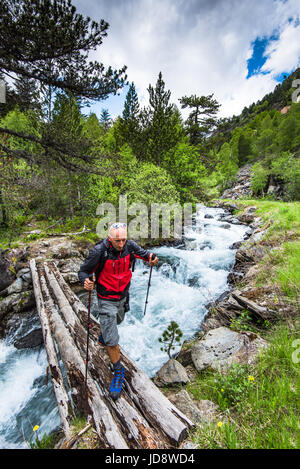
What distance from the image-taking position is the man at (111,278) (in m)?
2.79

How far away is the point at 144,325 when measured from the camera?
643 cm

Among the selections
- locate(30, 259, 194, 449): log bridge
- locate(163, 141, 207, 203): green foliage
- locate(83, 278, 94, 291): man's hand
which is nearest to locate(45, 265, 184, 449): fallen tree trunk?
locate(30, 259, 194, 449): log bridge

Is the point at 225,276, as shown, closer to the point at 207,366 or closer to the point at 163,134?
the point at 207,366

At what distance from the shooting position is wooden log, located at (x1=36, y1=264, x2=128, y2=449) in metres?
2.17

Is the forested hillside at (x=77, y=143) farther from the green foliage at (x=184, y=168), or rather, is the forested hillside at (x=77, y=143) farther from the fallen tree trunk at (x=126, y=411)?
the fallen tree trunk at (x=126, y=411)

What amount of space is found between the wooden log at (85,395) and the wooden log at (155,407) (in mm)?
440

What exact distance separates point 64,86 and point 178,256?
9751mm

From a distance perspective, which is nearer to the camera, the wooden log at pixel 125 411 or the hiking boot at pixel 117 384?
the wooden log at pixel 125 411

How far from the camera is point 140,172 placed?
13.5 meters

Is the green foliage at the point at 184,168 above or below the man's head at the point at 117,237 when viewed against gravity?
above

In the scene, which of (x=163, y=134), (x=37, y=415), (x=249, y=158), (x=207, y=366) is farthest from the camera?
(x=249, y=158)

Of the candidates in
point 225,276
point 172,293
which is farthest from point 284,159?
point 172,293

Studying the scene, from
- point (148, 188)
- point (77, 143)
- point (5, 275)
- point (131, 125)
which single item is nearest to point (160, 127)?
point (131, 125)

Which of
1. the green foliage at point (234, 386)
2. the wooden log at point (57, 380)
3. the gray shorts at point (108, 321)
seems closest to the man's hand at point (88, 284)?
the gray shorts at point (108, 321)
